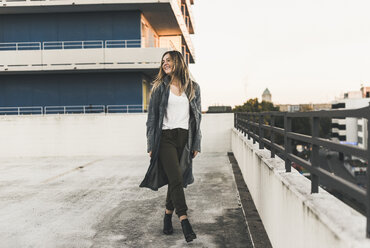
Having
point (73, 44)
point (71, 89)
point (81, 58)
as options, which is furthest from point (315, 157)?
point (71, 89)

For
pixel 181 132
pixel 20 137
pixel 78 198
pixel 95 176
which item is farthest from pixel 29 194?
pixel 20 137

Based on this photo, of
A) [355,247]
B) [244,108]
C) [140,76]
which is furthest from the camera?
[244,108]

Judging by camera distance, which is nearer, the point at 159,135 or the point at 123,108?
the point at 159,135

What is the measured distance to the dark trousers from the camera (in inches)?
171

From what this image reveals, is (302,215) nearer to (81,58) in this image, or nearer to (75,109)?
(81,58)

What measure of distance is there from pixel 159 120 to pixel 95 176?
6.48 meters

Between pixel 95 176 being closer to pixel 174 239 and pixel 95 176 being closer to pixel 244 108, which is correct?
pixel 174 239

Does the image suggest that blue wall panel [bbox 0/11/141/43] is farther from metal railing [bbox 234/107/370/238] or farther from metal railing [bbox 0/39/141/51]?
metal railing [bbox 234/107/370/238]

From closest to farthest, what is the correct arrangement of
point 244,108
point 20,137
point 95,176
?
point 95,176
point 20,137
point 244,108

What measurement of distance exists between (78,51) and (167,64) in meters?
17.1

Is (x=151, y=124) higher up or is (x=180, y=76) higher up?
(x=180, y=76)

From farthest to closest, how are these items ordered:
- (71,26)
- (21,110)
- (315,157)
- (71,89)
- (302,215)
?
(21,110) < (71,89) < (71,26) < (315,157) < (302,215)

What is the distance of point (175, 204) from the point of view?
4.32 meters

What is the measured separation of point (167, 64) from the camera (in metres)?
4.57
